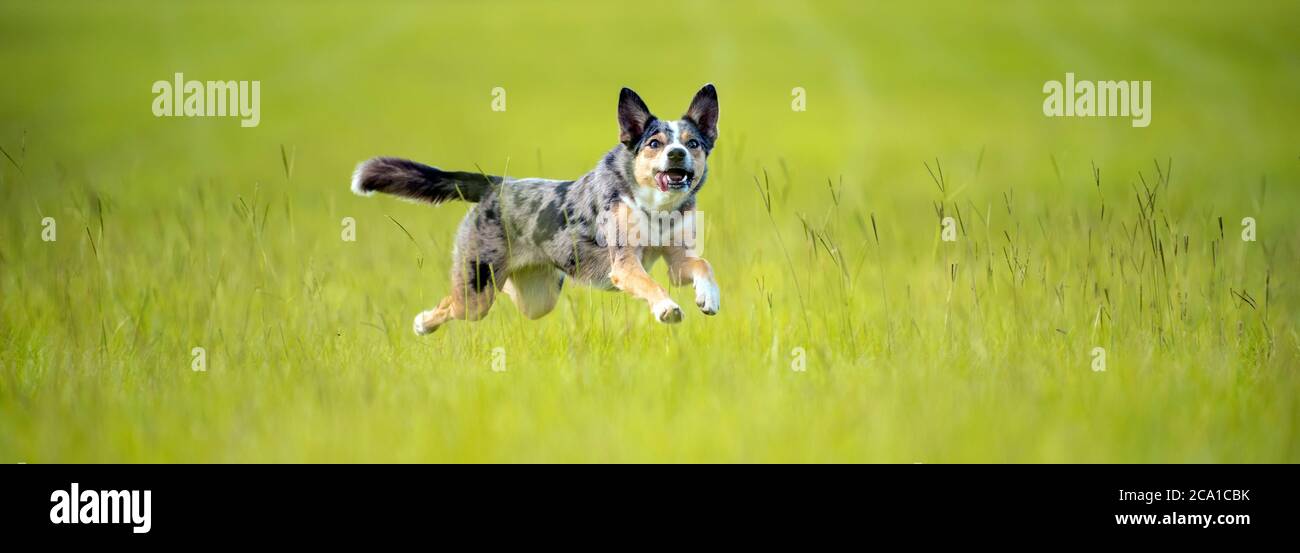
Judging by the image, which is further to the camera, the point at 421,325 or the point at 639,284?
the point at 421,325

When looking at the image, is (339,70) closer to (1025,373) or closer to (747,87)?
(747,87)

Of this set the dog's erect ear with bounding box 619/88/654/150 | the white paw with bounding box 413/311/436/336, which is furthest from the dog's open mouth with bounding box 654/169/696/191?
the white paw with bounding box 413/311/436/336

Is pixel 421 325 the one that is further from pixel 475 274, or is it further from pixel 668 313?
pixel 668 313

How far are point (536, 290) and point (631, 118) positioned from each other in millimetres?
1527

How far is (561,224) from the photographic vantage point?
7727 mm

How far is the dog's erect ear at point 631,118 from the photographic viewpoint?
24.3ft

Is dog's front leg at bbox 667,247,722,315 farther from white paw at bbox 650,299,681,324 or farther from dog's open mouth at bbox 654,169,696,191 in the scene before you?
dog's open mouth at bbox 654,169,696,191

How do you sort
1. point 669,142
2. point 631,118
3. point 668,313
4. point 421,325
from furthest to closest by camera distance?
point 421,325 < point 631,118 < point 669,142 < point 668,313

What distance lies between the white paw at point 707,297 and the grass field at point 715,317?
0.78 feet

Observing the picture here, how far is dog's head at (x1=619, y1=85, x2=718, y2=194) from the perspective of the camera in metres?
7.22

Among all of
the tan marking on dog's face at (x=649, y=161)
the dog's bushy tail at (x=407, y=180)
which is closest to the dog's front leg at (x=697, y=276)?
the tan marking on dog's face at (x=649, y=161)

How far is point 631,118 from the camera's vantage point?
746 cm

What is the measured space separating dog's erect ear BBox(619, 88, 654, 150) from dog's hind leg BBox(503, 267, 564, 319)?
1211 mm

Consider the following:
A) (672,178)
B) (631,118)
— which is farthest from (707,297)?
(631,118)
